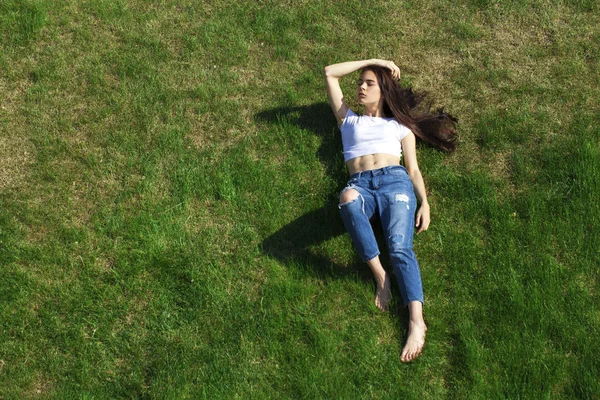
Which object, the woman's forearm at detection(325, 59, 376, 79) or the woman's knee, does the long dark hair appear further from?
the woman's knee

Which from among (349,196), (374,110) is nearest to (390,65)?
(374,110)

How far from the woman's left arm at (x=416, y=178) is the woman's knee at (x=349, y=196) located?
707 millimetres

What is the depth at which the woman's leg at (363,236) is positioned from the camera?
18.9ft

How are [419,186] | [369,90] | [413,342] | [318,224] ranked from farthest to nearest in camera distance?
[369,90] < [318,224] < [419,186] < [413,342]

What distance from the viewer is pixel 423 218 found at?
6.14 m

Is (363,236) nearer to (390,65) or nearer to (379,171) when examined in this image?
(379,171)

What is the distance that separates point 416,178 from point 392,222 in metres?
0.72

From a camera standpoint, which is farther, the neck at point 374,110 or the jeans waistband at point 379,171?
A: the neck at point 374,110

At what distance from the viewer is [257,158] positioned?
683cm

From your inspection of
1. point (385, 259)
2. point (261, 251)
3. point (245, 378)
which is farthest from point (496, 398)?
point (261, 251)

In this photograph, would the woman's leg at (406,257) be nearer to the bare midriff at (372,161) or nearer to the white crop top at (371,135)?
the bare midriff at (372,161)

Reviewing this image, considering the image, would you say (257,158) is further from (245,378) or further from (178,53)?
(245,378)

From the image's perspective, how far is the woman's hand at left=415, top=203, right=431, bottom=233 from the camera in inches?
241

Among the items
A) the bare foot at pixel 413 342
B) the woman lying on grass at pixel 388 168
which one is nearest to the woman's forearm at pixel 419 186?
the woman lying on grass at pixel 388 168
